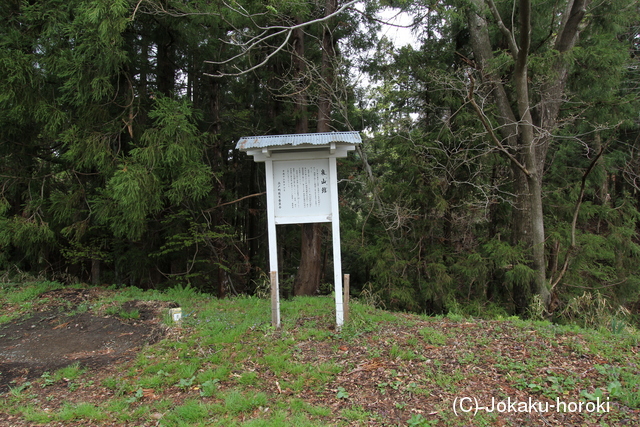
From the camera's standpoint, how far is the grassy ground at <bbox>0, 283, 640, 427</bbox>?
3010 millimetres

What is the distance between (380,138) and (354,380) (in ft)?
19.6

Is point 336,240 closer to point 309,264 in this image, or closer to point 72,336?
point 72,336

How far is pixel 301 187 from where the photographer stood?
4734 mm

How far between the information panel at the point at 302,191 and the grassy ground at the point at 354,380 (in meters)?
1.48

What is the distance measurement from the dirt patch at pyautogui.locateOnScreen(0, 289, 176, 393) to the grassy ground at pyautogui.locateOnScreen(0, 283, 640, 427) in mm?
261

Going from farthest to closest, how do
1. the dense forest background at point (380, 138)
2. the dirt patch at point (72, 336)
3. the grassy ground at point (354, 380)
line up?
1. the dense forest background at point (380, 138)
2. the dirt patch at point (72, 336)
3. the grassy ground at point (354, 380)

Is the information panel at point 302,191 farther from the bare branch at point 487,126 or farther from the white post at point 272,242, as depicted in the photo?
the bare branch at point 487,126

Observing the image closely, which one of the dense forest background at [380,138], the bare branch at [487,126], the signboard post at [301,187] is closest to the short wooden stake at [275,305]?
the signboard post at [301,187]

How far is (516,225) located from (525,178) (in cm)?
99

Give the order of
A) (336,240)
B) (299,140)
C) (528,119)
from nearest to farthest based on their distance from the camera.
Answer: (299,140) → (336,240) → (528,119)

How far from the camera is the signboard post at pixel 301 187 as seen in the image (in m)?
4.63

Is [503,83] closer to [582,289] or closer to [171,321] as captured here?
[582,289]

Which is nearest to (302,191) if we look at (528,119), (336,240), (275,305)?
(336,240)

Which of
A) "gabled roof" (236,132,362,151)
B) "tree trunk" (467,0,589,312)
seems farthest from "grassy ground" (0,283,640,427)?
"tree trunk" (467,0,589,312)
